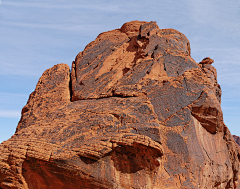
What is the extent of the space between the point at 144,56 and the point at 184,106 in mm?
3357

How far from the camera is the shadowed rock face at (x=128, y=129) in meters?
9.25

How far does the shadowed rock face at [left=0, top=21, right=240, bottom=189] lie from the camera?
9.25 meters

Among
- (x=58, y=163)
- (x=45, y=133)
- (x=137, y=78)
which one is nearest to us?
(x=58, y=163)

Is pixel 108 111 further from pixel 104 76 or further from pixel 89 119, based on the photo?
pixel 104 76

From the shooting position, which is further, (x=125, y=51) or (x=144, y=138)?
(x=125, y=51)

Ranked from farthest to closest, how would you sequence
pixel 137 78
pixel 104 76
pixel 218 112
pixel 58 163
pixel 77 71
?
1. pixel 77 71
2. pixel 104 76
3. pixel 137 78
4. pixel 218 112
5. pixel 58 163

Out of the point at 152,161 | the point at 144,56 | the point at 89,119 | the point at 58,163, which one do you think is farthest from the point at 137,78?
the point at 58,163

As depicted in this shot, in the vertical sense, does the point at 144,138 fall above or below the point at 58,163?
above

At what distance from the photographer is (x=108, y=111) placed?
34.3ft

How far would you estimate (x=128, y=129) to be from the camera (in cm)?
972

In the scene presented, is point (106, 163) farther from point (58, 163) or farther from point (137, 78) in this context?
point (137, 78)

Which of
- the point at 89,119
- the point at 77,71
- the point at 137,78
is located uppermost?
the point at 77,71

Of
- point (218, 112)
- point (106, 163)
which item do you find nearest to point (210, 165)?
point (218, 112)

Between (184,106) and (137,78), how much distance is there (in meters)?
2.29
